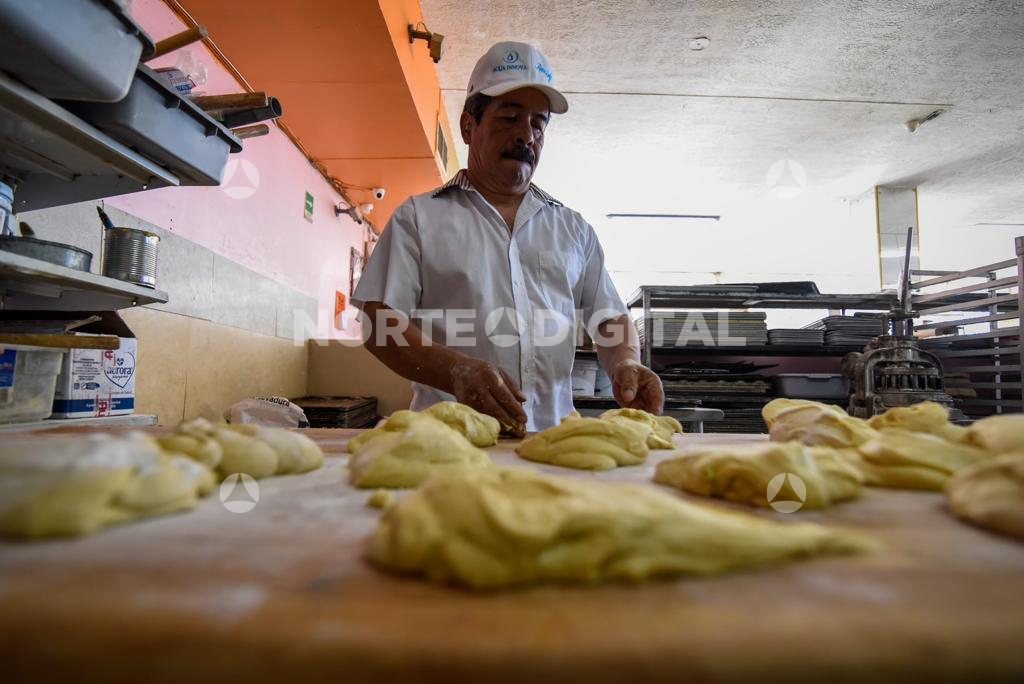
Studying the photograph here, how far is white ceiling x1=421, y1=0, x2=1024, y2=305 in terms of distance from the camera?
404cm

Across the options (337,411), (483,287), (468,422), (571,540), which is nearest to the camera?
(571,540)

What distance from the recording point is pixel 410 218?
2.25m

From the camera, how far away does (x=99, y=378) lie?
162 centimetres

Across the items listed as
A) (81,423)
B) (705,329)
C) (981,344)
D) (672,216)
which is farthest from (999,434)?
(672,216)

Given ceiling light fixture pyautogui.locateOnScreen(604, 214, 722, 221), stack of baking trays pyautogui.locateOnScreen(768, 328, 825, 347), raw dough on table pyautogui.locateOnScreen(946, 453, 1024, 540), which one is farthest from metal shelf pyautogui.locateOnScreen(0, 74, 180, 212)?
ceiling light fixture pyautogui.locateOnScreen(604, 214, 722, 221)

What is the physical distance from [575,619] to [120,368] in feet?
5.77

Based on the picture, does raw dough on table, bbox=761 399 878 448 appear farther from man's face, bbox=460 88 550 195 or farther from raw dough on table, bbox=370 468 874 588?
man's face, bbox=460 88 550 195

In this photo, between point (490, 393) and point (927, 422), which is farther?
point (490, 393)

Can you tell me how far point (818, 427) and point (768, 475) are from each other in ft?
1.70

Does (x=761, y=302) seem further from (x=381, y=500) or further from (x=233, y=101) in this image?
(x=381, y=500)

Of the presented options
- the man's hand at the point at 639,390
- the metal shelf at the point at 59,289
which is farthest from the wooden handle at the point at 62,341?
the man's hand at the point at 639,390

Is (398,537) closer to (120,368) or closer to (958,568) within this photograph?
(958,568)

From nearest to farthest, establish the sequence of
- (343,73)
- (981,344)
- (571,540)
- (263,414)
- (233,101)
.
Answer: (571,540) → (233,101) → (263,414) → (343,73) → (981,344)

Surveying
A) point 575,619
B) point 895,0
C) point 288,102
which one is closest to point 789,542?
point 575,619
